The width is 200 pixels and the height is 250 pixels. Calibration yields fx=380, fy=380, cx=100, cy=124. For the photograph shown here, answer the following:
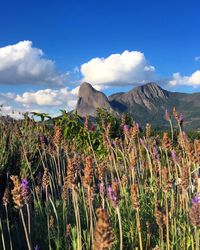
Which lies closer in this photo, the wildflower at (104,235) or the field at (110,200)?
the wildflower at (104,235)

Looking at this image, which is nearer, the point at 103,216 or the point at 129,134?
the point at 103,216

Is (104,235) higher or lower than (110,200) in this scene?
higher

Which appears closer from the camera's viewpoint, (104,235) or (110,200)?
(104,235)

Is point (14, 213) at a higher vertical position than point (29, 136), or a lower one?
lower

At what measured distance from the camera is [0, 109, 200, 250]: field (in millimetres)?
1916

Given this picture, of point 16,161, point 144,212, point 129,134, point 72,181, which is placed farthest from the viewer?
point 16,161

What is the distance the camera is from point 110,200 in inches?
92.6

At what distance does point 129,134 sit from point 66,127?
5.20 metres

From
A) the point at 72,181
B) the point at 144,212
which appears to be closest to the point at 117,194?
the point at 72,181

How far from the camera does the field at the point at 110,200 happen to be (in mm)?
1916

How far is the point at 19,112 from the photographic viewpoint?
7766 mm

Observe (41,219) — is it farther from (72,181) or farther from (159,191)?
(72,181)

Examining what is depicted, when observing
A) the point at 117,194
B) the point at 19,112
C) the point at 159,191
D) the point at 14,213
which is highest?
the point at 19,112

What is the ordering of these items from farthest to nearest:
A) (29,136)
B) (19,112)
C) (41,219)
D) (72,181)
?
(19,112)
(29,136)
(41,219)
(72,181)
